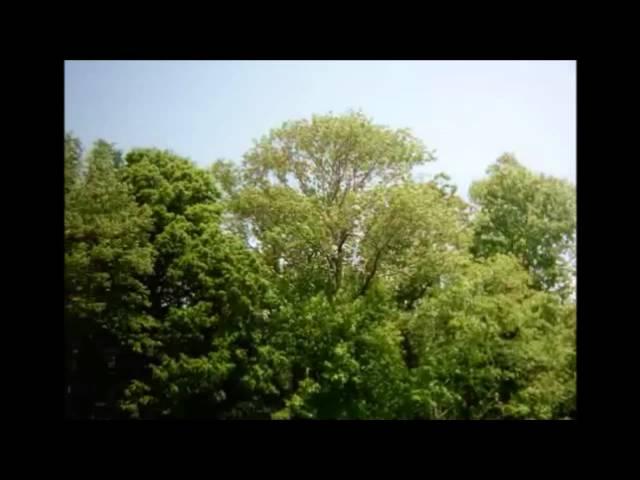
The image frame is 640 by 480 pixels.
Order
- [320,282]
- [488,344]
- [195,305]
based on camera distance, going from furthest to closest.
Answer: [488,344] < [320,282] < [195,305]

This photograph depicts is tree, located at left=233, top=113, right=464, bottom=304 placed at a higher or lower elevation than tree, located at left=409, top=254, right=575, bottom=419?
higher

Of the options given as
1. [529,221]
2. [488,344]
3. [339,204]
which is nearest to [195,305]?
[339,204]

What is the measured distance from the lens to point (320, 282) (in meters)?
6.64

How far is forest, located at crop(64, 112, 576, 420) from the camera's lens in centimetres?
621

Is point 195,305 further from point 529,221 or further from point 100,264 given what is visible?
point 529,221

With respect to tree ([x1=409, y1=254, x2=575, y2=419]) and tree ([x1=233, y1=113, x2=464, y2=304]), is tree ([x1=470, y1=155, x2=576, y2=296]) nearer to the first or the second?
tree ([x1=409, y1=254, x2=575, y2=419])

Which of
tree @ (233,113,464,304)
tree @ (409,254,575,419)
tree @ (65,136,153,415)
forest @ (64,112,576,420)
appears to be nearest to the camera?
tree @ (65,136,153,415)

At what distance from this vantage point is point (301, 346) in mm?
6516

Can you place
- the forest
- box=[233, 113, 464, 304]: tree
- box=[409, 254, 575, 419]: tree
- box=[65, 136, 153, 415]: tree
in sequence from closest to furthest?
box=[65, 136, 153, 415]: tree → the forest → box=[233, 113, 464, 304]: tree → box=[409, 254, 575, 419]: tree

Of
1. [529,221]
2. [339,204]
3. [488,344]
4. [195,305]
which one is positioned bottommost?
[488,344]

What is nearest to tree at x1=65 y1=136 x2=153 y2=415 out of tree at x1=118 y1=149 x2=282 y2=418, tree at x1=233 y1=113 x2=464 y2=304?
tree at x1=118 y1=149 x2=282 y2=418

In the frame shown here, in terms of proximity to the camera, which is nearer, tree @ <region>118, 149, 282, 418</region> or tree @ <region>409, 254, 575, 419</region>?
tree @ <region>118, 149, 282, 418</region>
